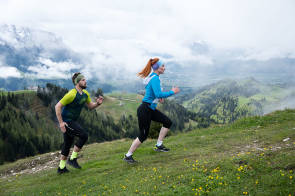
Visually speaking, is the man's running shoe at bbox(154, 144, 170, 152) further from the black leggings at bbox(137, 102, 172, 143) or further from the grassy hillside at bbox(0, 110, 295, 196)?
the black leggings at bbox(137, 102, 172, 143)

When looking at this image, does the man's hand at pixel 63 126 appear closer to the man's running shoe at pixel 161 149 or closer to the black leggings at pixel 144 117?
the black leggings at pixel 144 117

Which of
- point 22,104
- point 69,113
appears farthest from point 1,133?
point 69,113

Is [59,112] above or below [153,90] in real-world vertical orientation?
below

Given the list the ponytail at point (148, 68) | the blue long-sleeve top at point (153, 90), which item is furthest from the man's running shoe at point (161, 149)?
the ponytail at point (148, 68)

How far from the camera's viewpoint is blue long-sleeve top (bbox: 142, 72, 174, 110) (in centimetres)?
1077

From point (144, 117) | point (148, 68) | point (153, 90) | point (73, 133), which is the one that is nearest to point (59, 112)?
point (73, 133)

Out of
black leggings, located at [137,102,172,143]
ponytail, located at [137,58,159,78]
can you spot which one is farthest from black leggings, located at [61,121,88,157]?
ponytail, located at [137,58,159,78]

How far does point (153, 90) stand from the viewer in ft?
35.6

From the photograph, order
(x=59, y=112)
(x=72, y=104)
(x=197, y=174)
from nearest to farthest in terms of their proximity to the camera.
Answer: (x=197, y=174) < (x=59, y=112) < (x=72, y=104)

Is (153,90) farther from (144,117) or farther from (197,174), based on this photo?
(197,174)

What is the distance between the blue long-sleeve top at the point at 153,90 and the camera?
10766mm

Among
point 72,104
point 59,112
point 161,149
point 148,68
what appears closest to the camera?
point 59,112

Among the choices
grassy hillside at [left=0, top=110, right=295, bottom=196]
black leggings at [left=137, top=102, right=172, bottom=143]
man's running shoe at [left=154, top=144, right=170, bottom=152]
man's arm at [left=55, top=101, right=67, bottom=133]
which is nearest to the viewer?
grassy hillside at [left=0, top=110, right=295, bottom=196]

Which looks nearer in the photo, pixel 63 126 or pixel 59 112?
pixel 59 112
